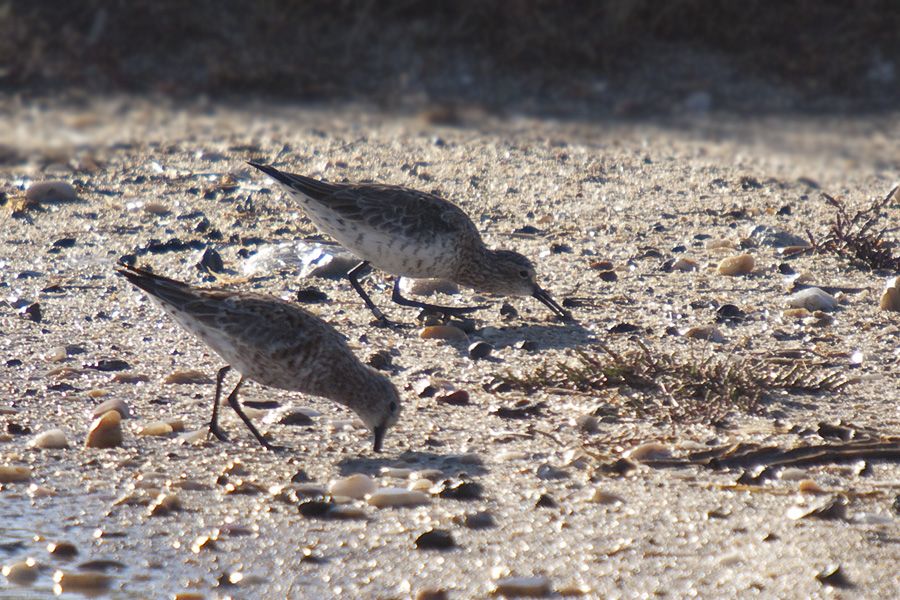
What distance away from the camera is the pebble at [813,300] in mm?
7137

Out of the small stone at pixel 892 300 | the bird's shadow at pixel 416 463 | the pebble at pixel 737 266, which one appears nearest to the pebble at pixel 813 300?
the small stone at pixel 892 300

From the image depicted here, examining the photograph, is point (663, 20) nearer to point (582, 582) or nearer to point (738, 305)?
point (738, 305)

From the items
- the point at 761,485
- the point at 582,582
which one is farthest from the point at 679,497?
the point at 582,582

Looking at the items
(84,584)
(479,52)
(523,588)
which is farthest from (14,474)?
(479,52)

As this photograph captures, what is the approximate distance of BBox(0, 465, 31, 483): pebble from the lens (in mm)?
5223

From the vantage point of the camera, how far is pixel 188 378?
6.35m

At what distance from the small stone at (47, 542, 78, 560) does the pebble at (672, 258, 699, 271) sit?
4348mm

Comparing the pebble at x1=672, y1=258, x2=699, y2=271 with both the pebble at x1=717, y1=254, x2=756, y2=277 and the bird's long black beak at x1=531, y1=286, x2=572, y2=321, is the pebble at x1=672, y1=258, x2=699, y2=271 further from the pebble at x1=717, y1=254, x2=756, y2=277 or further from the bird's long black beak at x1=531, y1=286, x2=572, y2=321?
the bird's long black beak at x1=531, y1=286, x2=572, y2=321

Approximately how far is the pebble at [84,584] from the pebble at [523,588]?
4.56 feet

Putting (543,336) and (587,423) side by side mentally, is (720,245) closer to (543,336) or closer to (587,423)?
(543,336)

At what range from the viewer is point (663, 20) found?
42.7 feet

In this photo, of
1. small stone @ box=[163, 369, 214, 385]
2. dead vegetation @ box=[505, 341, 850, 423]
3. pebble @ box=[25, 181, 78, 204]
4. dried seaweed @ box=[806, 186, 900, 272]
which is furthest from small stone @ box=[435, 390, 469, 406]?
pebble @ box=[25, 181, 78, 204]

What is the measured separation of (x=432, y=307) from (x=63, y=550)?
9.97 feet

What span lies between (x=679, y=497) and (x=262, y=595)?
161cm
